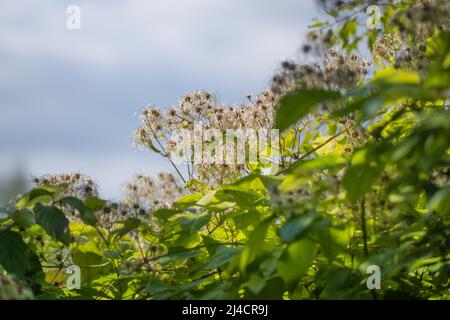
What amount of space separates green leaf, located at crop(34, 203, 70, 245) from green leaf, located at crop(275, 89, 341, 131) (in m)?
1.29

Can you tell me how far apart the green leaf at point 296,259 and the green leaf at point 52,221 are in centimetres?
97

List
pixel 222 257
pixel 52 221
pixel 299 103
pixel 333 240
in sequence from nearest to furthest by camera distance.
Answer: pixel 299 103
pixel 333 240
pixel 222 257
pixel 52 221

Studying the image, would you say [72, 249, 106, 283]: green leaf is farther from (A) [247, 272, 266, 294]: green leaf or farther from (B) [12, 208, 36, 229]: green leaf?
(A) [247, 272, 266, 294]: green leaf

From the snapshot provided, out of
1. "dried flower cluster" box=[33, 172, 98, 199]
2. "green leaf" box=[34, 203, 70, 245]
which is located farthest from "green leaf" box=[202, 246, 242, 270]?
"dried flower cluster" box=[33, 172, 98, 199]

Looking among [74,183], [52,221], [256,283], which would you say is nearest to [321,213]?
[256,283]

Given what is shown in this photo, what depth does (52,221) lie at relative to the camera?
254 cm

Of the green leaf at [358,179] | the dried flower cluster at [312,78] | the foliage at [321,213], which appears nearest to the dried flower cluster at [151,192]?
the foliage at [321,213]

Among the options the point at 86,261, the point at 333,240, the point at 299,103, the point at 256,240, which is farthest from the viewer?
the point at 86,261

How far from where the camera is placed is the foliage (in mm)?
1749

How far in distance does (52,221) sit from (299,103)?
136 cm

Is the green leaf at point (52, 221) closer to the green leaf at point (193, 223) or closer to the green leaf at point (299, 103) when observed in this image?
the green leaf at point (193, 223)

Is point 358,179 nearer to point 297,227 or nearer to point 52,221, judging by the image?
point 297,227

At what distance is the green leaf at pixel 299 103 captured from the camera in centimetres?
154
